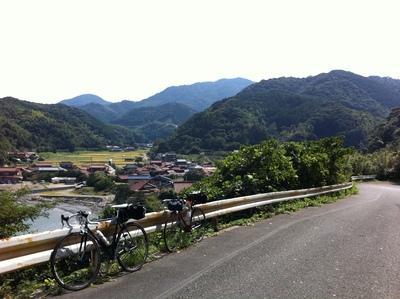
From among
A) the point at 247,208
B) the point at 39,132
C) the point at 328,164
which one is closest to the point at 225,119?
the point at 39,132

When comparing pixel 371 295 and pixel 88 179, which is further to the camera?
pixel 88 179

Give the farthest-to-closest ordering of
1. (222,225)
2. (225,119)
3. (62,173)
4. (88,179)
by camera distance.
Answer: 1. (225,119)
2. (62,173)
3. (88,179)
4. (222,225)

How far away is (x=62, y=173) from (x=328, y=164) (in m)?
42.5

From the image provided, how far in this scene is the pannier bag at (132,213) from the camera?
529 centimetres

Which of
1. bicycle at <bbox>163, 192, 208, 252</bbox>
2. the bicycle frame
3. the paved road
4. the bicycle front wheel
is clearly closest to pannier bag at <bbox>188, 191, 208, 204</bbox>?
bicycle at <bbox>163, 192, 208, 252</bbox>

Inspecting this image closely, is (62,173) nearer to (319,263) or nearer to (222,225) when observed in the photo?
(222,225)

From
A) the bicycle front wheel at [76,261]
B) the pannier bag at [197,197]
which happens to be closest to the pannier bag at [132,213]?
the bicycle front wheel at [76,261]

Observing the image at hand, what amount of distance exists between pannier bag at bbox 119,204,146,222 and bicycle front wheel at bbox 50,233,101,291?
651 millimetres

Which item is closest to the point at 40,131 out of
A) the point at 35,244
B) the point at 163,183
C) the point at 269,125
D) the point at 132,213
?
the point at 269,125

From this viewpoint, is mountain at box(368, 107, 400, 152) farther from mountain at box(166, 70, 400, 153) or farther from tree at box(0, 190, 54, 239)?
tree at box(0, 190, 54, 239)

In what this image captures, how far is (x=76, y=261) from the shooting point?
4832mm

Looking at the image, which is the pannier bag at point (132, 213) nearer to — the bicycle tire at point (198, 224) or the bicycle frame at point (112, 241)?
the bicycle frame at point (112, 241)

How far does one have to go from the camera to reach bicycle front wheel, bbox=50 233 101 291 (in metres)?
4.35

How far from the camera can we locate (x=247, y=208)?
940 cm
